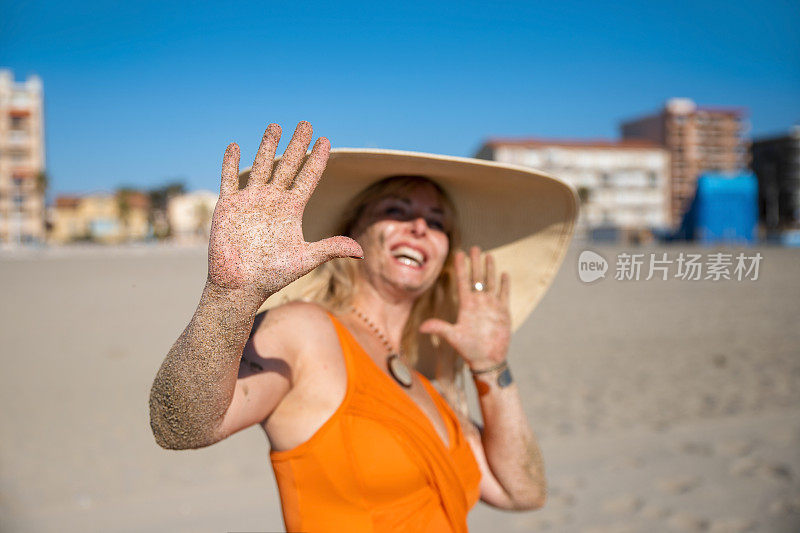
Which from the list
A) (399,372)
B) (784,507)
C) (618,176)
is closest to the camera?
(399,372)

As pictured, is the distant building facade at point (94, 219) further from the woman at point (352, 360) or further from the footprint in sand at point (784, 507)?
the woman at point (352, 360)

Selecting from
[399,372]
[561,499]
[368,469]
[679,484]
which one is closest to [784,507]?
[679,484]

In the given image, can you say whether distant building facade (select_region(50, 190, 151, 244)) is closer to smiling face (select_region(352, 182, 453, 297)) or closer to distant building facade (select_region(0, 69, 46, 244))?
distant building facade (select_region(0, 69, 46, 244))

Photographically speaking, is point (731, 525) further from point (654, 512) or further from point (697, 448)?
point (697, 448)

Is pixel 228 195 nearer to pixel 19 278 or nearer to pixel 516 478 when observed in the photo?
pixel 516 478

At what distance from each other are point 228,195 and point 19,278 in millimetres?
18471

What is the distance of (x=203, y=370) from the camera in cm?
91

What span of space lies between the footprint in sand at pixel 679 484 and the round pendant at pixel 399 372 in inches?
109

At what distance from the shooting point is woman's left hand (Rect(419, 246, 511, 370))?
162 centimetres

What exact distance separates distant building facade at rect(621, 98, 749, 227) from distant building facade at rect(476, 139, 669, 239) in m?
6.19

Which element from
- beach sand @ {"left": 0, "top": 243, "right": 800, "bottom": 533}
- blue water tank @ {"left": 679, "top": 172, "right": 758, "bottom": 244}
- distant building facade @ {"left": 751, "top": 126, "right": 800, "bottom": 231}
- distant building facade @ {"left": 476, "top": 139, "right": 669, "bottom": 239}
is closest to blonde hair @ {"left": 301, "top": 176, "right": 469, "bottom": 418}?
beach sand @ {"left": 0, "top": 243, "right": 800, "bottom": 533}

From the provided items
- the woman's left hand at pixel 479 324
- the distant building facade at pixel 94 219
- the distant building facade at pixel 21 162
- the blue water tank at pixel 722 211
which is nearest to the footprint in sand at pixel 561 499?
the woman's left hand at pixel 479 324

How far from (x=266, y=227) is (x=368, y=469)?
2.03 feet

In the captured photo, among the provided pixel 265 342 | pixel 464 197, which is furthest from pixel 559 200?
pixel 265 342
